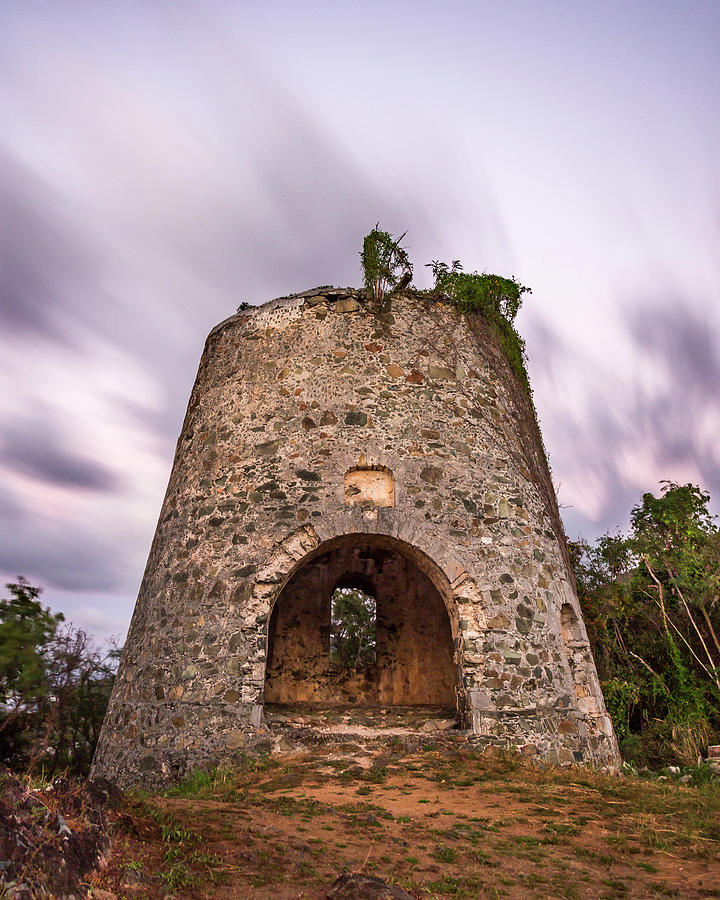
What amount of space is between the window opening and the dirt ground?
15.1 metres

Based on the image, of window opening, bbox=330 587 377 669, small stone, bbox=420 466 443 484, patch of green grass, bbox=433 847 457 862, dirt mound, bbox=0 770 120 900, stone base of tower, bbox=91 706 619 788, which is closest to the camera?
dirt mound, bbox=0 770 120 900

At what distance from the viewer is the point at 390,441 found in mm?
8312

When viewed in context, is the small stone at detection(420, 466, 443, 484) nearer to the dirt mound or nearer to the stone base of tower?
the stone base of tower

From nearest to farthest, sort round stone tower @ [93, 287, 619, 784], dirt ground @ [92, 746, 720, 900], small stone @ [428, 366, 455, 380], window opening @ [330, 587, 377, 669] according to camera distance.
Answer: dirt ground @ [92, 746, 720, 900] → round stone tower @ [93, 287, 619, 784] → small stone @ [428, 366, 455, 380] → window opening @ [330, 587, 377, 669]

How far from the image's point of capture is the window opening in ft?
69.9

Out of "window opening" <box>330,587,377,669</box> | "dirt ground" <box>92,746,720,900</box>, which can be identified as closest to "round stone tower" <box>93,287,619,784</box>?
"dirt ground" <box>92,746,720,900</box>

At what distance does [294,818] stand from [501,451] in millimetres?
5624

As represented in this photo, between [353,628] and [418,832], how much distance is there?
17927 millimetres

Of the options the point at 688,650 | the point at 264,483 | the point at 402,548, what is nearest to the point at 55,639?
the point at 264,483

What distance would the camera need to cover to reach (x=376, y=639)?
12016 millimetres

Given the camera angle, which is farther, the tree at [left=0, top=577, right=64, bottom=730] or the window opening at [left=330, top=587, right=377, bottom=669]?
the window opening at [left=330, top=587, right=377, bottom=669]

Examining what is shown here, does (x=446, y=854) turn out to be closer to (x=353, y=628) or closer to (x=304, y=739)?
(x=304, y=739)

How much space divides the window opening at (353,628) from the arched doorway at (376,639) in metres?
9.11

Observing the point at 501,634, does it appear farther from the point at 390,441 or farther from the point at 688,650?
the point at 688,650
